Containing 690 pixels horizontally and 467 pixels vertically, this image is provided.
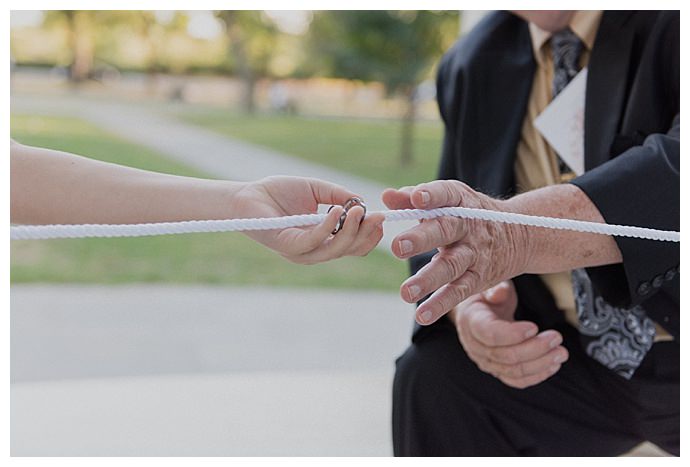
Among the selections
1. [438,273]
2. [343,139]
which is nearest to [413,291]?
[438,273]

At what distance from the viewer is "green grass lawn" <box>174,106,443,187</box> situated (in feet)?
28.5

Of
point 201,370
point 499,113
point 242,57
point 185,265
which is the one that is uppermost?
point 242,57

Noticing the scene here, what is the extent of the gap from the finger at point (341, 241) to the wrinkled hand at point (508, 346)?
0.48 metres

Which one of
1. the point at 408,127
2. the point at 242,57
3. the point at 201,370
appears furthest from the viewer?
the point at 242,57

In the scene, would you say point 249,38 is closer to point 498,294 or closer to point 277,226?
point 498,294

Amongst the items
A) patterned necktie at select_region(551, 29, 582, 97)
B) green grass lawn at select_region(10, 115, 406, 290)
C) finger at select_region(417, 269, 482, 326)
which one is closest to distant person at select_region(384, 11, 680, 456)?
patterned necktie at select_region(551, 29, 582, 97)

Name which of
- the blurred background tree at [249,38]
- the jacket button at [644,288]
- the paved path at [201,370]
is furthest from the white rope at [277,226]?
the blurred background tree at [249,38]

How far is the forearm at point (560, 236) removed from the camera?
112cm

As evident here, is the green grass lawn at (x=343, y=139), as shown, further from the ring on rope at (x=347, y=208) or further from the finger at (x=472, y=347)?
the ring on rope at (x=347, y=208)

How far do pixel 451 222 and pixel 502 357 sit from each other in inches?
18.2

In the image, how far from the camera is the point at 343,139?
1144 centimetres

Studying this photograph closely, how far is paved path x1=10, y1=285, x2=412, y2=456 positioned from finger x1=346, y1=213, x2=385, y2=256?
1.18m

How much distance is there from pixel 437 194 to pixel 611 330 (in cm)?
59
